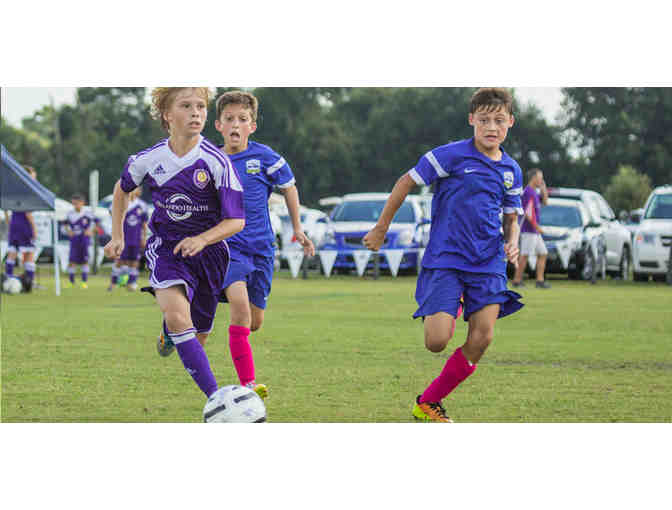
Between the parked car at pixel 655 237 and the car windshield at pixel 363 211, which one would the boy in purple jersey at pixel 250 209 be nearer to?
the parked car at pixel 655 237

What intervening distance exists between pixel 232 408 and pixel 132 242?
14725 mm

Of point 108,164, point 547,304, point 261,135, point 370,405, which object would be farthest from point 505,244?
point 108,164

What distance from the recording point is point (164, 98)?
6.13 metres

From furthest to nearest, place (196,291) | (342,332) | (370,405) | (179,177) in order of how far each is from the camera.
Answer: (342,332) < (370,405) < (196,291) < (179,177)

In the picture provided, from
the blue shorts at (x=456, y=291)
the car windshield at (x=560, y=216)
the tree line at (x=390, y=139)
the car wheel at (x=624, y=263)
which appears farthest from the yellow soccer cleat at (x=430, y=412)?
the tree line at (x=390, y=139)

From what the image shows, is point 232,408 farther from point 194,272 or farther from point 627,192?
point 627,192

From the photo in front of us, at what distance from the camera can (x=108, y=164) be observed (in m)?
55.8

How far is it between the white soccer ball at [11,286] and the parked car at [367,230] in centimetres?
800

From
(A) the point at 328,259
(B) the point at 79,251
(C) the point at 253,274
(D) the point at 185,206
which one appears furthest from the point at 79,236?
(D) the point at 185,206

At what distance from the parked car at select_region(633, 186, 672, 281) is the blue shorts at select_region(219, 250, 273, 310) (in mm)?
15649

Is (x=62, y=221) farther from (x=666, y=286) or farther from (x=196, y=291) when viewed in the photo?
(x=196, y=291)

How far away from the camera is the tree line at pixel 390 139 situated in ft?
177

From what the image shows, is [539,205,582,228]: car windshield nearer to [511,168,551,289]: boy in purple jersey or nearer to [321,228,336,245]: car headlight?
[511,168,551,289]: boy in purple jersey

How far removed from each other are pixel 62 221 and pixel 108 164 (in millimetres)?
26874
